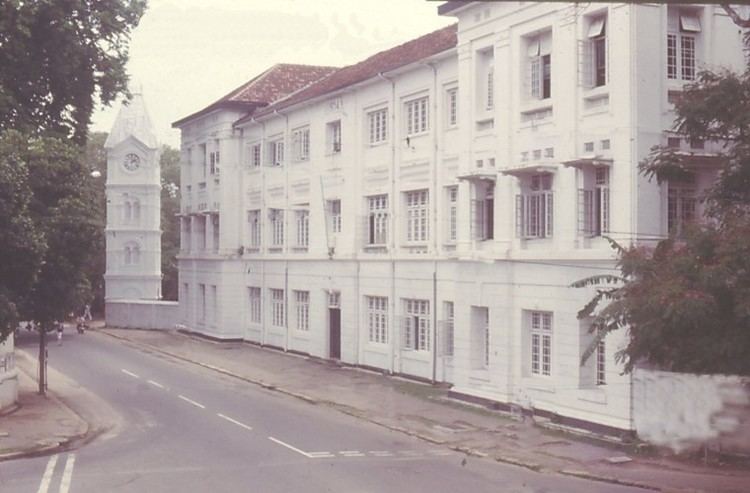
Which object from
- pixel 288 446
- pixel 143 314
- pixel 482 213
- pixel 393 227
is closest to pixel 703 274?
pixel 288 446

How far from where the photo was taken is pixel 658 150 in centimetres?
2144

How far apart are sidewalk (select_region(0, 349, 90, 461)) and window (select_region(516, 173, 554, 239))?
11.8m

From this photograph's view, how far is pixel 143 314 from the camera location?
2368 inches

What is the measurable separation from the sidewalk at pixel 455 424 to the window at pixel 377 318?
1372mm

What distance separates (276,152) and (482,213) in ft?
68.2

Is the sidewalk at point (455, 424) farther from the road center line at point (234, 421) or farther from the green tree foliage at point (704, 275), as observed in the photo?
the road center line at point (234, 421)

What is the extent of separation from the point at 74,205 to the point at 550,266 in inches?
483

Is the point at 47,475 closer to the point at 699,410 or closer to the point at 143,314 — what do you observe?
the point at 699,410

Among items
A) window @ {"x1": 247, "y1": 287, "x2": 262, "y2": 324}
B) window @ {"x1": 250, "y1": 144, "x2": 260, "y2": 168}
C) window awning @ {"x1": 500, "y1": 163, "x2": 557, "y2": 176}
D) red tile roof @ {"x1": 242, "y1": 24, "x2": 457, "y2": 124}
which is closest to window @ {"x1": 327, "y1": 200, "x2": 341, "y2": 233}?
red tile roof @ {"x1": 242, "y1": 24, "x2": 457, "y2": 124}

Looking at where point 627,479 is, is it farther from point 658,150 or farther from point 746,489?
point 658,150

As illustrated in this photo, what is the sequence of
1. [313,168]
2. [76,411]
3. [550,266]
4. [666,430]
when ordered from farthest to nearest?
1. [313,168]
2. [76,411]
3. [550,266]
4. [666,430]

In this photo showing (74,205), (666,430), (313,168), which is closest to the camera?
(666,430)

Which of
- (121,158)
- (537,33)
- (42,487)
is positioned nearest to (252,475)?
(42,487)

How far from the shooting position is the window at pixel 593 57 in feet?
77.4
